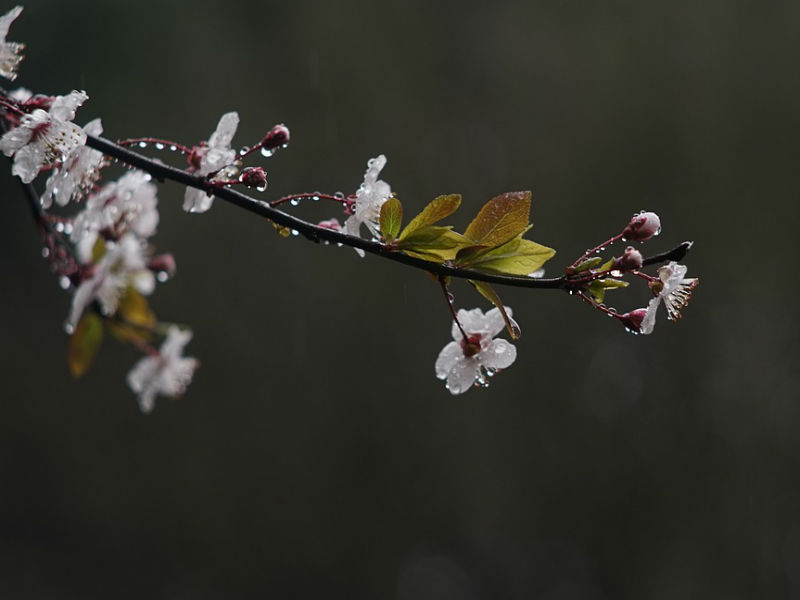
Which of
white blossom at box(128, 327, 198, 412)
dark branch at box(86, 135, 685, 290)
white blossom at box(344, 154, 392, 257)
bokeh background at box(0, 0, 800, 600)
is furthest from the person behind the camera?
bokeh background at box(0, 0, 800, 600)

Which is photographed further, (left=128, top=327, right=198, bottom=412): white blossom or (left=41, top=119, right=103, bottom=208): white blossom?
(left=128, top=327, right=198, bottom=412): white blossom

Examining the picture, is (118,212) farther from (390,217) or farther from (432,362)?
(432,362)

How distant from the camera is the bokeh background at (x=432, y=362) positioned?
147 inches

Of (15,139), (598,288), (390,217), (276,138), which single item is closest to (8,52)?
(15,139)

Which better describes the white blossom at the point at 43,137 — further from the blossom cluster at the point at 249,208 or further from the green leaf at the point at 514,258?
the green leaf at the point at 514,258

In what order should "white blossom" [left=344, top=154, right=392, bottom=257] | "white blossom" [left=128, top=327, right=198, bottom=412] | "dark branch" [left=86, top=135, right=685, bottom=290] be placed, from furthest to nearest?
1. "white blossom" [left=128, top=327, right=198, bottom=412]
2. "white blossom" [left=344, top=154, right=392, bottom=257]
3. "dark branch" [left=86, top=135, right=685, bottom=290]

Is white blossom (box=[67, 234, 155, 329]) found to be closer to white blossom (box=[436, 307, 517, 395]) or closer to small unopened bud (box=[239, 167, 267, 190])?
small unopened bud (box=[239, 167, 267, 190])

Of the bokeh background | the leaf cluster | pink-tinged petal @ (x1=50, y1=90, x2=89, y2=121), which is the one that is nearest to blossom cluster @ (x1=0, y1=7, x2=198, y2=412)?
pink-tinged petal @ (x1=50, y1=90, x2=89, y2=121)

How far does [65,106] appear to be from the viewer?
0.45 meters

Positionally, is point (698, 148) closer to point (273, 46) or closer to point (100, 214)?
point (273, 46)

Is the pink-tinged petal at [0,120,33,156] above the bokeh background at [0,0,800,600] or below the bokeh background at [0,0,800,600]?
below

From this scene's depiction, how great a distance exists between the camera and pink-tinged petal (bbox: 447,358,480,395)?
0.57m

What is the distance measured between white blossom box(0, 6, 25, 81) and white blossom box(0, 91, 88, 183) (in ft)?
0.15

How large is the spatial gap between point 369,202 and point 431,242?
82 mm
